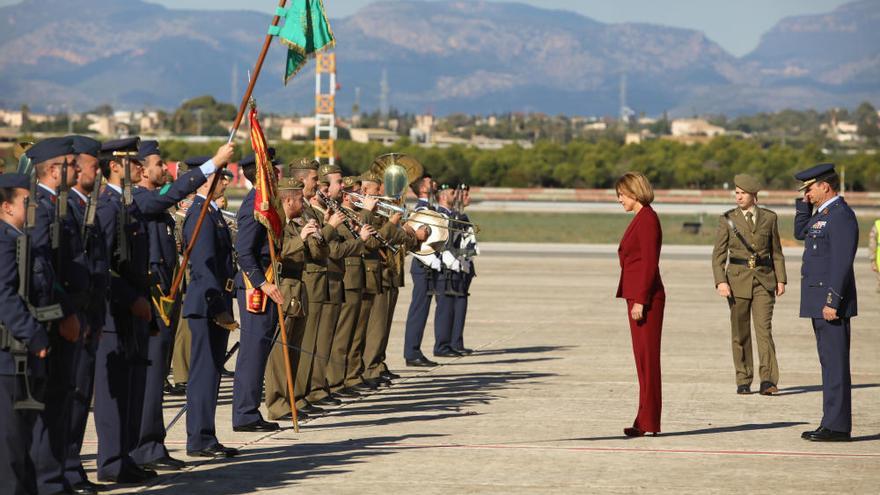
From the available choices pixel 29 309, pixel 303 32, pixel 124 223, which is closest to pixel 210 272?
pixel 124 223

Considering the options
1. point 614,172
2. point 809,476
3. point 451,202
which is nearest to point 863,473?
point 809,476

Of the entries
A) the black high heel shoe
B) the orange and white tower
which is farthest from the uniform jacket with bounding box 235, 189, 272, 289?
the orange and white tower

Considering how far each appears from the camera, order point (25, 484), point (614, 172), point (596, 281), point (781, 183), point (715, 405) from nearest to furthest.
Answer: point (25, 484), point (715, 405), point (596, 281), point (781, 183), point (614, 172)

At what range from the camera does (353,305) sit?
14.3 meters

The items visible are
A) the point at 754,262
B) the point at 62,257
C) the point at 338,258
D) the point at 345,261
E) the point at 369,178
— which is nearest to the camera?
the point at 62,257

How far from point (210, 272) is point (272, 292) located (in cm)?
65

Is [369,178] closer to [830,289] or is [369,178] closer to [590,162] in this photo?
[830,289]

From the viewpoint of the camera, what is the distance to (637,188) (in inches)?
465

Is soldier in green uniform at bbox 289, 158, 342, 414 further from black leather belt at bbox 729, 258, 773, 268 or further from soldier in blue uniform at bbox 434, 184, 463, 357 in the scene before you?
soldier in blue uniform at bbox 434, 184, 463, 357

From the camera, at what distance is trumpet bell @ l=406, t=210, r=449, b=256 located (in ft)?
Result: 54.5

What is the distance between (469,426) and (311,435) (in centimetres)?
139

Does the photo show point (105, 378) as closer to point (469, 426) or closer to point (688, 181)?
point (469, 426)

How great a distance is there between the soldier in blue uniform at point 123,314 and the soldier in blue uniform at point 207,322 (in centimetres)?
97

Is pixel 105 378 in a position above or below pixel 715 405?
above
